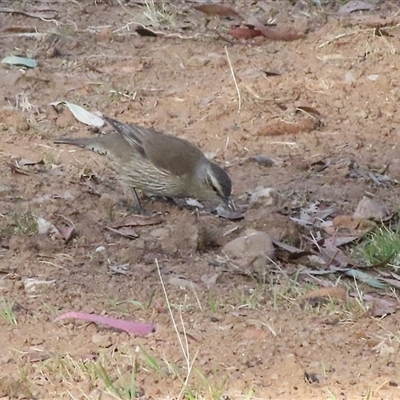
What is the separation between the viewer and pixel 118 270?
20.2 ft

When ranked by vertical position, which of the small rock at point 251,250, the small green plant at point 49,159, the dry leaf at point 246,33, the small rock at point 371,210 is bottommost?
the dry leaf at point 246,33

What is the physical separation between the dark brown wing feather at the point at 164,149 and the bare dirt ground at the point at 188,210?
0.32 meters

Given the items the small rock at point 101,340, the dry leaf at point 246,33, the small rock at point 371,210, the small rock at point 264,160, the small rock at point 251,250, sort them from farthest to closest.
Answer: the dry leaf at point 246,33, the small rock at point 264,160, the small rock at point 371,210, the small rock at point 251,250, the small rock at point 101,340

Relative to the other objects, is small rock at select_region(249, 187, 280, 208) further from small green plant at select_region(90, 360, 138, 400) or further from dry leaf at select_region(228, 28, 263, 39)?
dry leaf at select_region(228, 28, 263, 39)

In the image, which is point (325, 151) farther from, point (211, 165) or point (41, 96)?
point (41, 96)

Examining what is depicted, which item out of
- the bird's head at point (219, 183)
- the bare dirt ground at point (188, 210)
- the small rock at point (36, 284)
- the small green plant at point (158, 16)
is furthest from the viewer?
the small green plant at point (158, 16)

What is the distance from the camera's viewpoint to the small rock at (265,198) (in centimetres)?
747

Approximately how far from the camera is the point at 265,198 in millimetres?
7480

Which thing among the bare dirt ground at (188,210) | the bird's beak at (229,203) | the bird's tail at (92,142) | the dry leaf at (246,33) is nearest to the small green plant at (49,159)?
the bare dirt ground at (188,210)

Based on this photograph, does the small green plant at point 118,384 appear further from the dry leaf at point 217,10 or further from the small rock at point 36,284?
the dry leaf at point 217,10

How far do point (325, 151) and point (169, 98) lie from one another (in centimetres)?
154

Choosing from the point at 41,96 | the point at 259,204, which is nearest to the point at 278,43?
the point at 41,96

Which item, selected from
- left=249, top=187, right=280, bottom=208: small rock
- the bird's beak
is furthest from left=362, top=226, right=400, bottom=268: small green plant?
the bird's beak

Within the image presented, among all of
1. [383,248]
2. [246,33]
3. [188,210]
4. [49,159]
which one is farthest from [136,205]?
[246,33]
